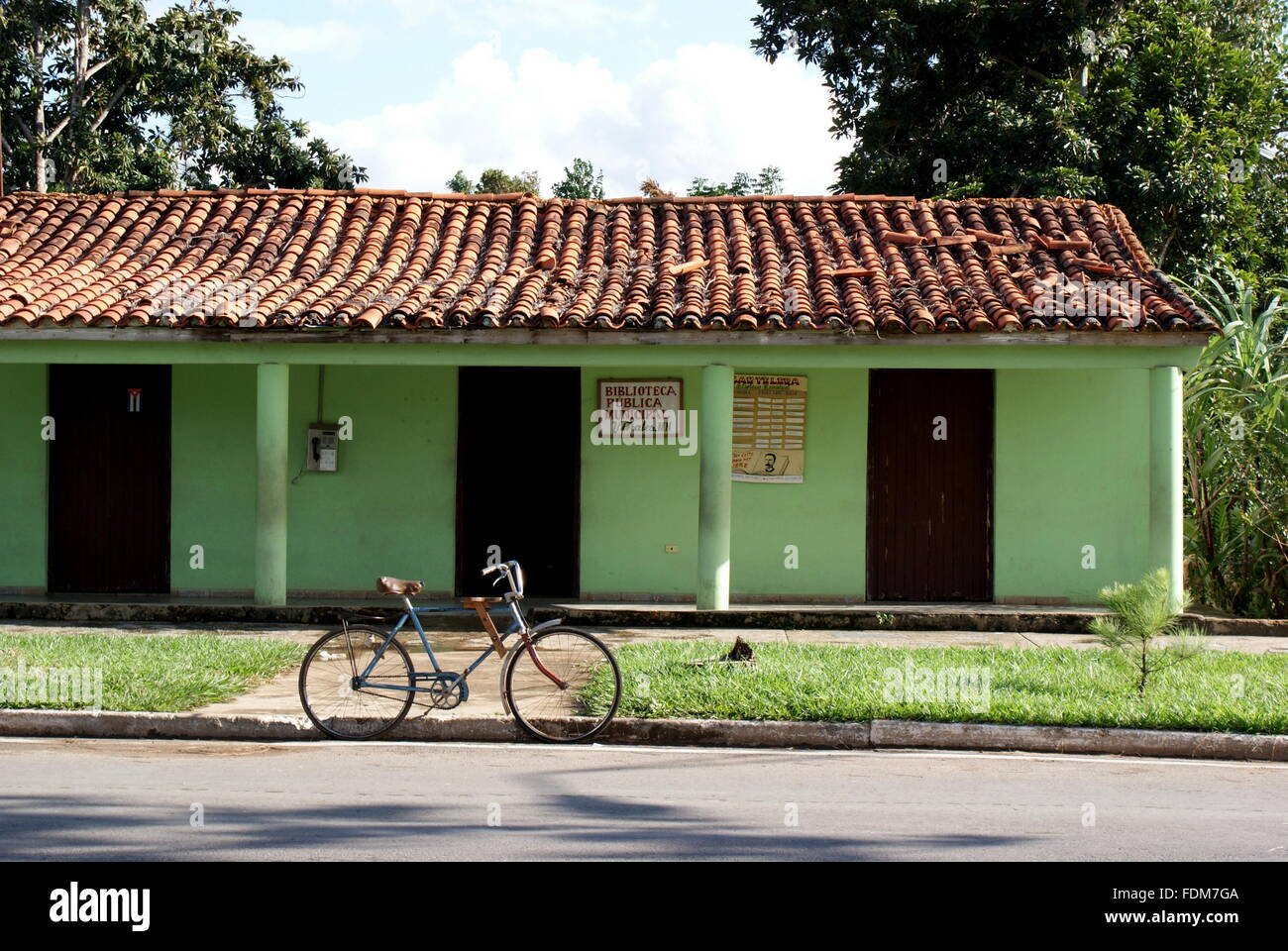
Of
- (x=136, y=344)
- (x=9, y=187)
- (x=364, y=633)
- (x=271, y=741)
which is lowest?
(x=271, y=741)

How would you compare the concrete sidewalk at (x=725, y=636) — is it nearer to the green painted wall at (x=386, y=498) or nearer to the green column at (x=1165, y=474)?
the green column at (x=1165, y=474)

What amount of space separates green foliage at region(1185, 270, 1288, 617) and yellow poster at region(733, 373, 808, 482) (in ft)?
13.6

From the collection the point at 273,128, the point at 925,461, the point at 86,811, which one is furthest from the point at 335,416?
the point at 273,128

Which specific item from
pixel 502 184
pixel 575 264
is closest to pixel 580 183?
pixel 502 184

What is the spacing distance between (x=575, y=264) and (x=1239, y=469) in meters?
7.13

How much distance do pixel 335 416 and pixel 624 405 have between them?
296 centimetres

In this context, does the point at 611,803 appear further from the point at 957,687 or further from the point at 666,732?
the point at 957,687

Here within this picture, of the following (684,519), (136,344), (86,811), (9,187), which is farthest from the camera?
(9,187)

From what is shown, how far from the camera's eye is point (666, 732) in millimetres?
7934

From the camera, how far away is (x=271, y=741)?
25.7 feet

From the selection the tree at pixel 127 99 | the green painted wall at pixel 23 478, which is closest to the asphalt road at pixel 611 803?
the green painted wall at pixel 23 478

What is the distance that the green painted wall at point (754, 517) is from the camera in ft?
43.4

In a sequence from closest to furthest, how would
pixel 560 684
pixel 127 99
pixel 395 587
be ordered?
pixel 395 587 → pixel 560 684 → pixel 127 99

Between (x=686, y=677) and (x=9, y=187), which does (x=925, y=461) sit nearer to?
(x=686, y=677)
